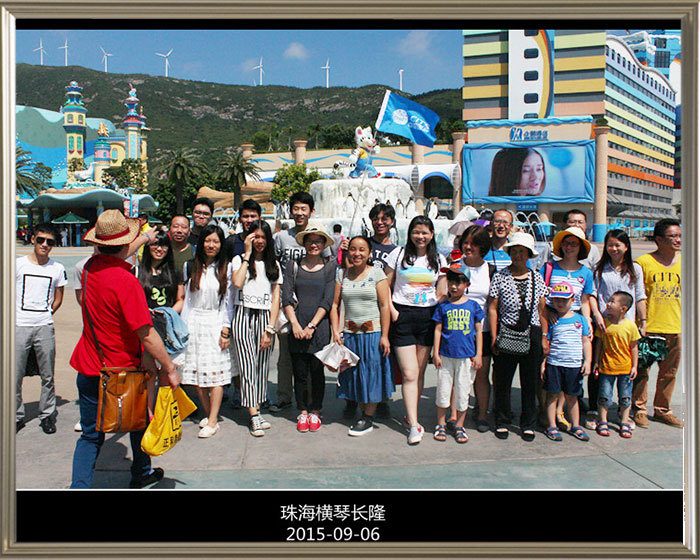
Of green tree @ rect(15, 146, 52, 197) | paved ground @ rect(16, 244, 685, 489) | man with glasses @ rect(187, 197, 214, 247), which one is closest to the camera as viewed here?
paved ground @ rect(16, 244, 685, 489)

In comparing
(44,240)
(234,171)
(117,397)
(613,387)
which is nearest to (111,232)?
(117,397)

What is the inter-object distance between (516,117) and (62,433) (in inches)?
2384

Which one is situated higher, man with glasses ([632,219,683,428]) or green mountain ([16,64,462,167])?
green mountain ([16,64,462,167])

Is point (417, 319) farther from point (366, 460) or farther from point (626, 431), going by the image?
point (626, 431)

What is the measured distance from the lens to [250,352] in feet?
14.7

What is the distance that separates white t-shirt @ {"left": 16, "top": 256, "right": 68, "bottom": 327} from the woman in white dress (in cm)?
111

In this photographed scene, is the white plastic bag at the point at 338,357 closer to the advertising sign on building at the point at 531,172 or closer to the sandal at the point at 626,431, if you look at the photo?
the sandal at the point at 626,431

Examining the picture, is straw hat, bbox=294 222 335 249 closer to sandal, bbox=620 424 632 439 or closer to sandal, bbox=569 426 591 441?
sandal, bbox=569 426 591 441

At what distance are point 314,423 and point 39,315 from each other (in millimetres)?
2379

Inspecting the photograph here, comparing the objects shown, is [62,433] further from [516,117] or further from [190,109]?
[190,109]

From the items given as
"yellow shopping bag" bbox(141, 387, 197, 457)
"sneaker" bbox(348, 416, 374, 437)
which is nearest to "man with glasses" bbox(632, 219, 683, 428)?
"sneaker" bbox(348, 416, 374, 437)

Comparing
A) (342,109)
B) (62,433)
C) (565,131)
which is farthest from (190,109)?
(62,433)

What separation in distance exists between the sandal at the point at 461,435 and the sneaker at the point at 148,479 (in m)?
2.15

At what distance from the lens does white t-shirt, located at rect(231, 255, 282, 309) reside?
14.7ft
